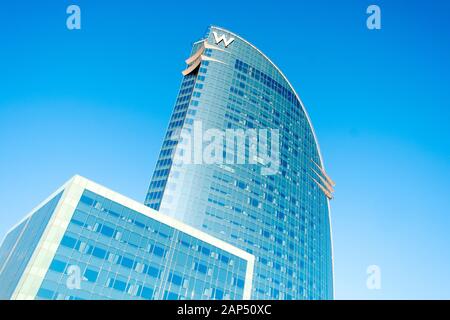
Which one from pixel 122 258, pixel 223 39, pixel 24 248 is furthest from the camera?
pixel 223 39

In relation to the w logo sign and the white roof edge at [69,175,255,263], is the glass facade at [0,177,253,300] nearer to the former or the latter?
the white roof edge at [69,175,255,263]

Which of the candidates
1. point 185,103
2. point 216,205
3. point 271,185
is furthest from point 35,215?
point 271,185

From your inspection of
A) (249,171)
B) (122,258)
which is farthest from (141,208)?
(249,171)

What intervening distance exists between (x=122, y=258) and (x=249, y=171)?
198 feet

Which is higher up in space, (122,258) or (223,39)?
(223,39)

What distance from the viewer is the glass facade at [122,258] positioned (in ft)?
167

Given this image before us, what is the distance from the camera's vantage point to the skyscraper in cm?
9719

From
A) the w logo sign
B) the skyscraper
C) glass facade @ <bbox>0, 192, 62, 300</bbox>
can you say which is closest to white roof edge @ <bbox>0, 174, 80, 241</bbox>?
glass facade @ <bbox>0, 192, 62, 300</bbox>

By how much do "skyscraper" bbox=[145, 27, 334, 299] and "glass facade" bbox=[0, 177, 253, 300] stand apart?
25.2 m

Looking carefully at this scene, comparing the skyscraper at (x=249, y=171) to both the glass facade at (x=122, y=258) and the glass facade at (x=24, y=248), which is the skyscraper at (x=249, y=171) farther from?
the glass facade at (x=24, y=248)

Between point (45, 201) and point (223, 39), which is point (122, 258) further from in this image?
point (223, 39)

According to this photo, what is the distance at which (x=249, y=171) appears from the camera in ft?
366

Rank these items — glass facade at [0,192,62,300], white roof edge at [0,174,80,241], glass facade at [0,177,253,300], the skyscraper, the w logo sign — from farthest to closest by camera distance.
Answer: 1. the w logo sign
2. the skyscraper
3. white roof edge at [0,174,80,241]
4. glass facade at [0,192,62,300]
5. glass facade at [0,177,253,300]
